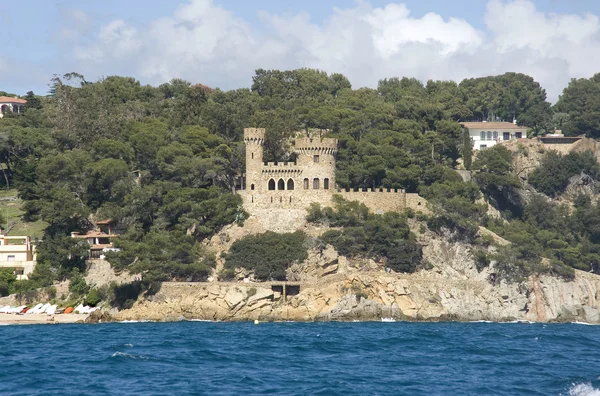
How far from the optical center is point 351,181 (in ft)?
299

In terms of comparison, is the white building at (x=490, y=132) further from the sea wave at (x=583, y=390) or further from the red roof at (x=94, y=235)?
the sea wave at (x=583, y=390)

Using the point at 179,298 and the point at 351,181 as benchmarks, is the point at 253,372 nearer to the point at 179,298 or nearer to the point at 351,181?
the point at 179,298

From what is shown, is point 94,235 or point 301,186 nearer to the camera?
point 94,235

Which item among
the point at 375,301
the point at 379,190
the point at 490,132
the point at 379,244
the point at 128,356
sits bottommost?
the point at 128,356

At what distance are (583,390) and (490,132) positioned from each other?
217 feet

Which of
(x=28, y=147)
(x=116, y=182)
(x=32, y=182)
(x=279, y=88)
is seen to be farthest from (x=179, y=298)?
(x=279, y=88)

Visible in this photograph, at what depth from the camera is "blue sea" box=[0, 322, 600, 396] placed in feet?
154

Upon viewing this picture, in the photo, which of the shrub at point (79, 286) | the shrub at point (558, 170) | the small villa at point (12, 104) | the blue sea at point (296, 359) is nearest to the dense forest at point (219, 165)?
the shrub at point (558, 170)

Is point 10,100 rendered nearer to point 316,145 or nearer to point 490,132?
point 490,132

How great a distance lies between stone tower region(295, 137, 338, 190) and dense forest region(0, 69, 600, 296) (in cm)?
290

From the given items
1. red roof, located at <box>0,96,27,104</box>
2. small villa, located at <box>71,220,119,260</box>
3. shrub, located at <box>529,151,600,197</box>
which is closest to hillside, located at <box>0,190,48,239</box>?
small villa, located at <box>71,220,119,260</box>

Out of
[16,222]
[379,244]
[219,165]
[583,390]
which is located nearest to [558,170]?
[379,244]

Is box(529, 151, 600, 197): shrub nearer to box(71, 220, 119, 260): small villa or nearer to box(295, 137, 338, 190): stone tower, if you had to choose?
box(295, 137, 338, 190): stone tower

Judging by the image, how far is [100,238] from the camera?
84.4 metres
